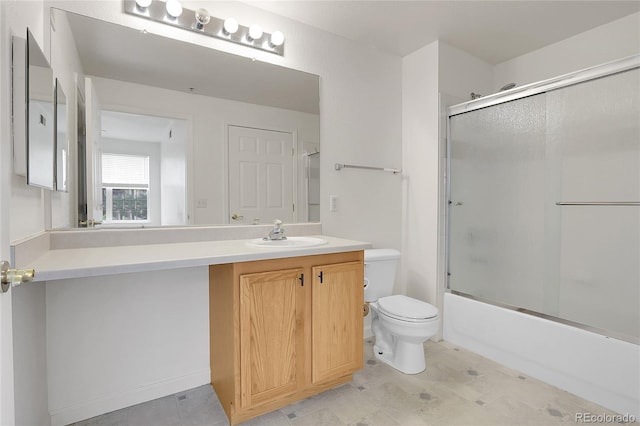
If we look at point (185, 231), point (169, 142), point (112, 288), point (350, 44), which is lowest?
point (112, 288)

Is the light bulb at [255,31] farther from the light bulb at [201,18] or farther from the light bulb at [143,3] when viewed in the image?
the light bulb at [143,3]

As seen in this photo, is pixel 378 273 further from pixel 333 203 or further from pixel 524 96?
pixel 524 96

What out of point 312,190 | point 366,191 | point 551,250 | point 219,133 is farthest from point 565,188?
point 219,133

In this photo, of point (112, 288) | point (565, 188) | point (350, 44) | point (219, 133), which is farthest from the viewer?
point (350, 44)

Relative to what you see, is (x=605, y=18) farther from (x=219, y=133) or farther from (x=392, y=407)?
(x=392, y=407)

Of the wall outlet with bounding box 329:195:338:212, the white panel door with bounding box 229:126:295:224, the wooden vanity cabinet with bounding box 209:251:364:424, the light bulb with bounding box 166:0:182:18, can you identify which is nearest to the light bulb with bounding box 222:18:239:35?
the light bulb with bounding box 166:0:182:18

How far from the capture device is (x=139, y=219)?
1707mm

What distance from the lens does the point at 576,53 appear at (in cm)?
243

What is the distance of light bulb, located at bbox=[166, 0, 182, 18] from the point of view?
5.60 feet

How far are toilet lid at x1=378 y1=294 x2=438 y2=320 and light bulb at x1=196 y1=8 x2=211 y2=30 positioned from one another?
6.48 feet

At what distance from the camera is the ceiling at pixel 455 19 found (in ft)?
6.70

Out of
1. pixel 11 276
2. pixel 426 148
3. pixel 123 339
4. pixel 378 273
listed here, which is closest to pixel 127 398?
pixel 123 339

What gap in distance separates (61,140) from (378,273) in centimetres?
191

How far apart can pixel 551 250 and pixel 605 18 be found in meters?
1.59
